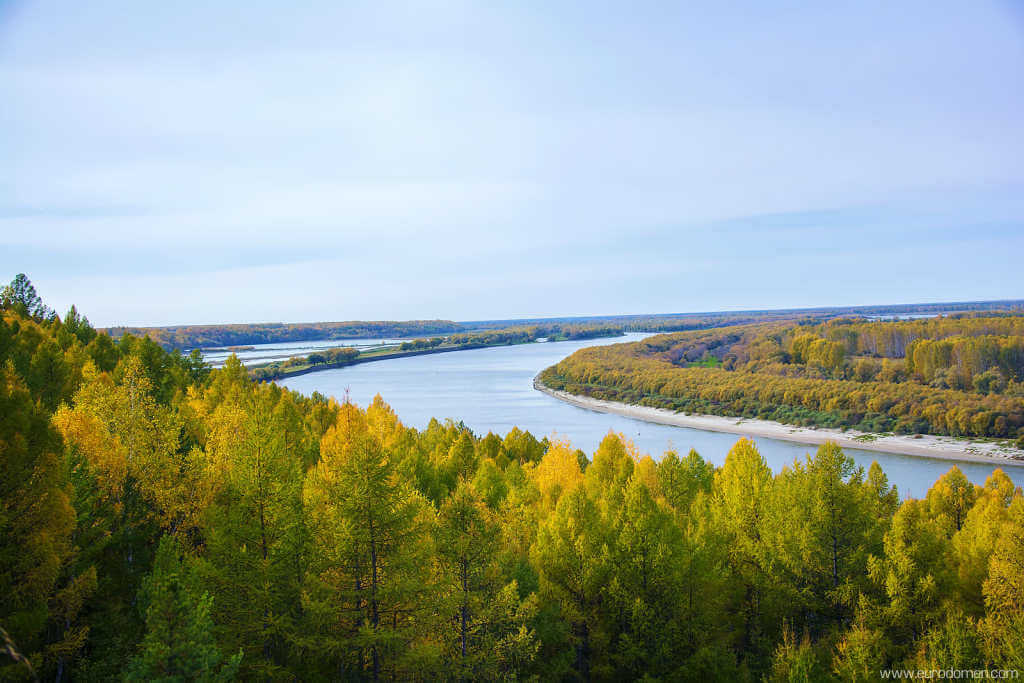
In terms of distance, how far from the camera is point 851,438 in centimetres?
5881

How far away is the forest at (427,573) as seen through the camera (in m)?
10.0

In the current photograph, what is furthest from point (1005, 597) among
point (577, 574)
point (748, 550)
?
point (577, 574)

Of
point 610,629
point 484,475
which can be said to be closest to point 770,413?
point 484,475

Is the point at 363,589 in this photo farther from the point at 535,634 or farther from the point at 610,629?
the point at 610,629

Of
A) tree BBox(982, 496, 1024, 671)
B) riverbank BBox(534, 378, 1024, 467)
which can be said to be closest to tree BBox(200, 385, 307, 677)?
tree BBox(982, 496, 1024, 671)

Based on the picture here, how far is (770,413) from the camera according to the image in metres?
70.4

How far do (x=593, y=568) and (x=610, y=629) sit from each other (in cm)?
148

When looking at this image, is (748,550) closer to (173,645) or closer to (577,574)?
(577,574)

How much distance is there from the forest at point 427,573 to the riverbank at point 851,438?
37859 millimetres

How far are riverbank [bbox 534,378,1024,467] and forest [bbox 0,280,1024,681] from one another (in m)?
37.9

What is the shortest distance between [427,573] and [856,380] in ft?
270

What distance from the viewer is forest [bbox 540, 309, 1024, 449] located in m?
60.7

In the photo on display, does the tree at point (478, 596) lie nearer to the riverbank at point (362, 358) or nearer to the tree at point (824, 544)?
the tree at point (824, 544)

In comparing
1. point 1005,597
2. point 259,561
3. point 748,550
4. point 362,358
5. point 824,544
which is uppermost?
point 259,561
